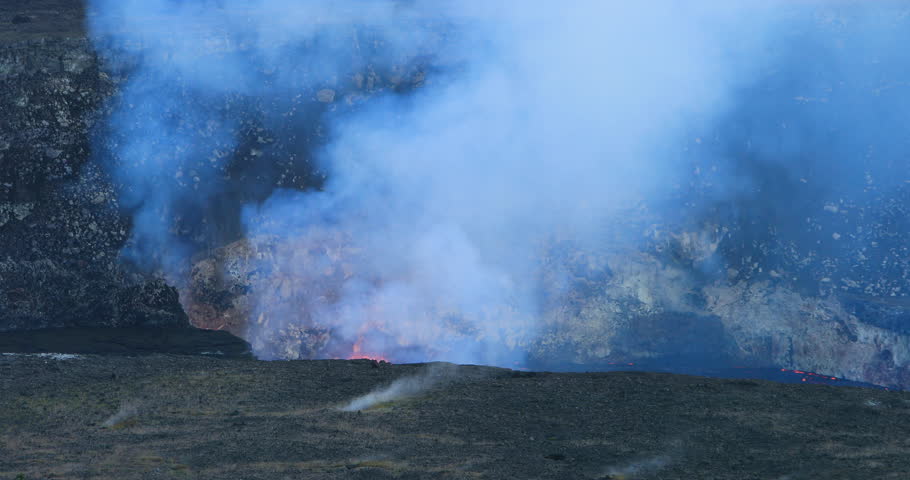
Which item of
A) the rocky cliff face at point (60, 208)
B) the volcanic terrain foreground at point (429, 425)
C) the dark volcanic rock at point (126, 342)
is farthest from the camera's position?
the rocky cliff face at point (60, 208)

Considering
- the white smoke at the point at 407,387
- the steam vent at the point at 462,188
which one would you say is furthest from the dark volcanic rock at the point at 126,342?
the white smoke at the point at 407,387

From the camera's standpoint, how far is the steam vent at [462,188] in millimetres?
27000

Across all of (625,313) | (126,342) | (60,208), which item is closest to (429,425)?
(126,342)

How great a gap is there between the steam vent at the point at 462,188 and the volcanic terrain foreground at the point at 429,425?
293cm

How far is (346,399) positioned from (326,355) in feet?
24.1

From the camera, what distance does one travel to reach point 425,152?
2959cm

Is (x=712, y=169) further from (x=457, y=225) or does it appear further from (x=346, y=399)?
(x=346, y=399)

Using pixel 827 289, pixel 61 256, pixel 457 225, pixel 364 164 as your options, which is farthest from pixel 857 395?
pixel 61 256

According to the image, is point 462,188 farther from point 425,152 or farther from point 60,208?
point 60,208

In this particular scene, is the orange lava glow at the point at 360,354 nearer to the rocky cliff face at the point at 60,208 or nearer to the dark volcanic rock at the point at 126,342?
the dark volcanic rock at the point at 126,342

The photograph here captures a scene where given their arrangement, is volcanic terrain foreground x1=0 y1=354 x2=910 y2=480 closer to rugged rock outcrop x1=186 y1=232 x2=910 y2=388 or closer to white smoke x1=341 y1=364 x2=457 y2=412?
white smoke x1=341 y1=364 x2=457 y2=412

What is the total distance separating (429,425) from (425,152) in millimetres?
12902

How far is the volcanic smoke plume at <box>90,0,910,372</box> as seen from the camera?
2775cm

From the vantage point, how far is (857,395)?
64.8 feet
